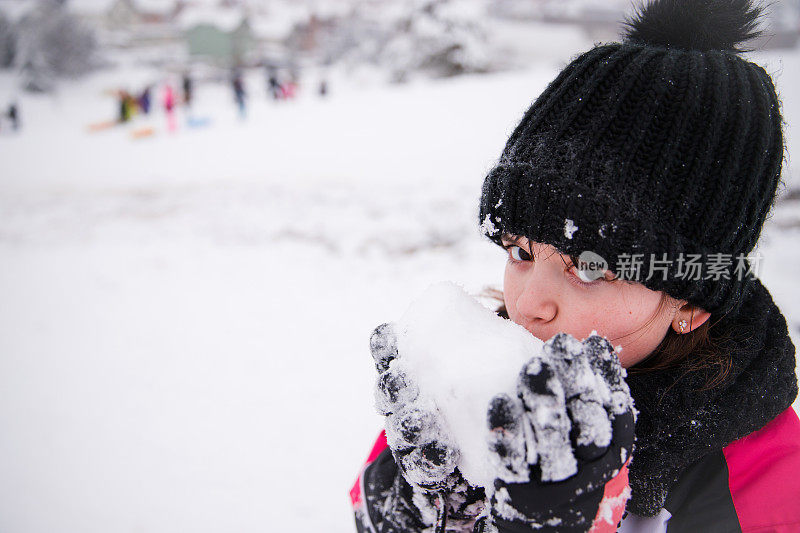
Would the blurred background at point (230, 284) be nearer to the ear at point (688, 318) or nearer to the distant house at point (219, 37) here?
the ear at point (688, 318)

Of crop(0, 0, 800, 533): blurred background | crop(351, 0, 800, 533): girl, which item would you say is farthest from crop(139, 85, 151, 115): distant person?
crop(351, 0, 800, 533): girl

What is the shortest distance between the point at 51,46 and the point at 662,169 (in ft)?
123

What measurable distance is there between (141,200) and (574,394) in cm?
919

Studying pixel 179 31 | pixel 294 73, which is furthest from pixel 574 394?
pixel 179 31

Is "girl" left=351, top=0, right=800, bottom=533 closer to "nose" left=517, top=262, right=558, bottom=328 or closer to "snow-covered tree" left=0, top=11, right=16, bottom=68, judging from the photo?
"nose" left=517, top=262, right=558, bottom=328

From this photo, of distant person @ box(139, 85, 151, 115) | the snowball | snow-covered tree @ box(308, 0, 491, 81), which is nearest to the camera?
the snowball

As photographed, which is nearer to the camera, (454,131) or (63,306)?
(63,306)

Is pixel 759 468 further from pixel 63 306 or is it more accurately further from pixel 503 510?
pixel 63 306

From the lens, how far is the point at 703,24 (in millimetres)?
1204

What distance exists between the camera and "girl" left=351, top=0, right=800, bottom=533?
3.49 ft

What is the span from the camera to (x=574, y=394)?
0.86 metres

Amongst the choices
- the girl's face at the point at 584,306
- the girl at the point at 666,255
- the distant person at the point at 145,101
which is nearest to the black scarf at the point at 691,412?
the girl at the point at 666,255

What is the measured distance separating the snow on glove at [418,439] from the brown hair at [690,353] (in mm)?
577

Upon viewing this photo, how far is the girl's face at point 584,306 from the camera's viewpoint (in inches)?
45.0
